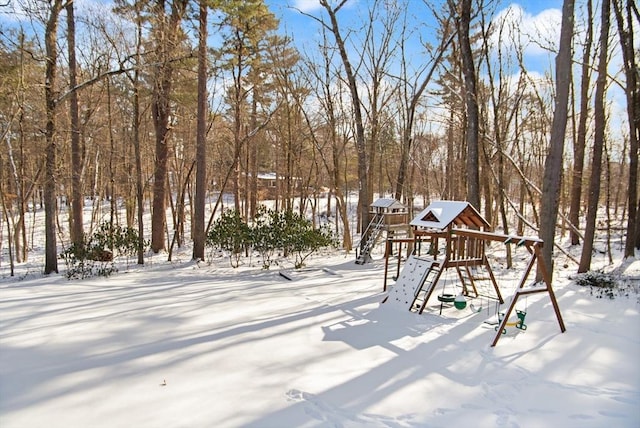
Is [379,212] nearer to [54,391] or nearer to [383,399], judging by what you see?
[383,399]

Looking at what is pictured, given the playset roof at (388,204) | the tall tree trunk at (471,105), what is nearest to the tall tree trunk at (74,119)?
the playset roof at (388,204)

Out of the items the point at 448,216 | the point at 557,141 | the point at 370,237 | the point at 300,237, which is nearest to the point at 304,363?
the point at 448,216

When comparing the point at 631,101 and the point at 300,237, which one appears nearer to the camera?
the point at 631,101

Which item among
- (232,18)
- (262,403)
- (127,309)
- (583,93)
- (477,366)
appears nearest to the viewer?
(262,403)

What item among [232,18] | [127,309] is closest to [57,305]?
[127,309]

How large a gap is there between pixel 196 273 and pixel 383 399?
701 centimetres

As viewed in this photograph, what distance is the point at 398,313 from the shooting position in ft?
17.1

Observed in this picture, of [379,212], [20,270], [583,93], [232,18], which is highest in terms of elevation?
[232,18]

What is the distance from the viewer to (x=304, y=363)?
11.8 ft

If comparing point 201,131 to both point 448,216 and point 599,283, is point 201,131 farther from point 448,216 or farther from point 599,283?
point 599,283

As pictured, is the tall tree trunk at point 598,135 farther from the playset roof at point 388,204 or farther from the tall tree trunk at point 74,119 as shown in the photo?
the tall tree trunk at point 74,119

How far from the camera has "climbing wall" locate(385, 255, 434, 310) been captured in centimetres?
531

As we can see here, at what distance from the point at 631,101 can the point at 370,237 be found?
7131 mm

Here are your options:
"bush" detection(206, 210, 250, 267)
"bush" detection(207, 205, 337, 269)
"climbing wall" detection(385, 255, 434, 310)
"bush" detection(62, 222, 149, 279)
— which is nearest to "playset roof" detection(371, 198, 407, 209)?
Result: "bush" detection(207, 205, 337, 269)
